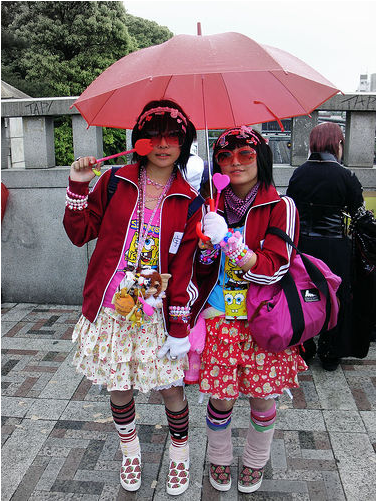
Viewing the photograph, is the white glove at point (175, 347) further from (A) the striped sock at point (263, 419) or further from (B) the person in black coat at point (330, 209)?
(B) the person in black coat at point (330, 209)

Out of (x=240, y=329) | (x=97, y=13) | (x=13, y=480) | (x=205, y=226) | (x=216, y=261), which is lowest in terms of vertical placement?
(x=13, y=480)

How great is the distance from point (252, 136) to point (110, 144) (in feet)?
37.1

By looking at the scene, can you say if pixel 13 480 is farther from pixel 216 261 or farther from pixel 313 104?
pixel 313 104

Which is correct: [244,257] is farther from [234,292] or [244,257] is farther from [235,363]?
[235,363]

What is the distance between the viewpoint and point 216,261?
2.38 metres

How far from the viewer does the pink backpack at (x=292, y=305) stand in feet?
7.25

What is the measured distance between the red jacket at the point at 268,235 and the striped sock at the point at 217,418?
636mm

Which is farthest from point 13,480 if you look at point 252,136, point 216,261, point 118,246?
point 252,136

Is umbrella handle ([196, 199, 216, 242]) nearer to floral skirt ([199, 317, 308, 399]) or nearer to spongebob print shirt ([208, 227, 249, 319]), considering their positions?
spongebob print shirt ([208, 227, 249, 319])

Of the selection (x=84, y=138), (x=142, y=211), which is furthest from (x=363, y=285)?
(x=84, y=138)

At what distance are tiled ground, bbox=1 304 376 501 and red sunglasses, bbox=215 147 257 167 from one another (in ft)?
5.44

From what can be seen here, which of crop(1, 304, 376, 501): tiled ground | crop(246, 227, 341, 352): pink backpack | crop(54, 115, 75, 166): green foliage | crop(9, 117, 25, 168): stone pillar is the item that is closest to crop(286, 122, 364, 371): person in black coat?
crop(1, 304, 376, 501): tiled ground

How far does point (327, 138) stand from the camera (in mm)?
3418

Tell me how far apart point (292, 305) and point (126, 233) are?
2.72 ft
